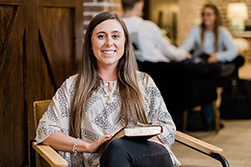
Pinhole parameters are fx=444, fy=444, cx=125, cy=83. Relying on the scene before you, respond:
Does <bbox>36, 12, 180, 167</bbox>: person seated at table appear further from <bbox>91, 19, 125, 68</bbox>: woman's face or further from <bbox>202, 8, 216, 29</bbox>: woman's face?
<bbox>202, 8, 216, 29</bbox>: woman's face

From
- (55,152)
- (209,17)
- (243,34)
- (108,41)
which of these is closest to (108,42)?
(108,41)

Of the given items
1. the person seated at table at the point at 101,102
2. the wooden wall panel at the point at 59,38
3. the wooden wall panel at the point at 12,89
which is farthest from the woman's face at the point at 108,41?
the wooden wall panel at the point at 59,38

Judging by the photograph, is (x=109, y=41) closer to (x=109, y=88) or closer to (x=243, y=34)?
(x=109, y=88)

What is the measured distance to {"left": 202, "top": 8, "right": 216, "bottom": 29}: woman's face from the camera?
17.9 ft

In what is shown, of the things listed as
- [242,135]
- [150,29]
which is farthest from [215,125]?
[150,29]

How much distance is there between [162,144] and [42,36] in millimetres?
1453

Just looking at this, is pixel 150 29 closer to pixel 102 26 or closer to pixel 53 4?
pixel 53 4

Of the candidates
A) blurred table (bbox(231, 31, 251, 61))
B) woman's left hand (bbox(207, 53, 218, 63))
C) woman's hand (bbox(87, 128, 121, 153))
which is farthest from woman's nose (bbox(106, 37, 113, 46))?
blurred table (bbox(231, 31, 251, 61))

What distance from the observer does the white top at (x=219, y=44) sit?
5.32 metres

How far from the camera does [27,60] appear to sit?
3.14 meters

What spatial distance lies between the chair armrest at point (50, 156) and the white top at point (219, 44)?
3449 mm

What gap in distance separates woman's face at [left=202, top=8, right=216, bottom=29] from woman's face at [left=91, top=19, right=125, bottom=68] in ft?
10.7

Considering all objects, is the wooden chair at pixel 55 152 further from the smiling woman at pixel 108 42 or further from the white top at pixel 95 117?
the smiling woman at pixel 108 42

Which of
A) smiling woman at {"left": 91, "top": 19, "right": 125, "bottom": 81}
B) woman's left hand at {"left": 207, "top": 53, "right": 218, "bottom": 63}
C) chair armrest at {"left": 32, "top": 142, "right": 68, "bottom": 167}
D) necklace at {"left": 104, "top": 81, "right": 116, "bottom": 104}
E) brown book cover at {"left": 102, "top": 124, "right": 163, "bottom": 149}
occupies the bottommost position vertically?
chair armrest at {"left": 32, "top": 142, "right": 68, "bottom": 167}
